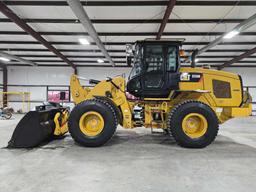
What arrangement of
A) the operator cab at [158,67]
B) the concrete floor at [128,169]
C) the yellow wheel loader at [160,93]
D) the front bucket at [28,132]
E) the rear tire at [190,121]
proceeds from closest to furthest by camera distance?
1. the concrete floor at [128,169]
2. the front bucket at [28,132]
3. the rear tire at [190,121]
4. the yellow wheel loader at [160,93]
5. the operator cab at [158,67]

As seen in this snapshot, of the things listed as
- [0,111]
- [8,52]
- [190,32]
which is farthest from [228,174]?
[8,52]

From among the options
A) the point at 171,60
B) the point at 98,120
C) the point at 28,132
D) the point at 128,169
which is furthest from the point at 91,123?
the point at 171,60

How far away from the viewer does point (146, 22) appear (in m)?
8.70

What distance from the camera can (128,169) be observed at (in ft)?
10.5

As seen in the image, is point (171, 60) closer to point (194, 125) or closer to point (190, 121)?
point (190, 121)

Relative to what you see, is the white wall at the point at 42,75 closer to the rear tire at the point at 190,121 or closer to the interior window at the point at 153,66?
the interior window at the point at 153,66

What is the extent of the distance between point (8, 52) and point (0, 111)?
12.6 ft

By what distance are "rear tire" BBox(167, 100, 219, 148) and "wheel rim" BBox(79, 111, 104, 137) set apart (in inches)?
55.8

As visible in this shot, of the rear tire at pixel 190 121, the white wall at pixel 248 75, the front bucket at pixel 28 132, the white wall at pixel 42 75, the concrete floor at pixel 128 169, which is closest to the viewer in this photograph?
the concrete floor at pixel 128 169

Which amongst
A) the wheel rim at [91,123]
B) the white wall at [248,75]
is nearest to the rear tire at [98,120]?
the wheel rim at [91,123]

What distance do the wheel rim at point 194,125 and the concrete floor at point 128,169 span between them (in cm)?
39

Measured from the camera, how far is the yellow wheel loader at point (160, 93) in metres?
4.74

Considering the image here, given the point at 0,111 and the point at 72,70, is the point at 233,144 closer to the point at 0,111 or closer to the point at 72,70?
the point at 0,111

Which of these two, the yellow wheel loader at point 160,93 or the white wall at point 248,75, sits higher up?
the white wall at point 248,75
